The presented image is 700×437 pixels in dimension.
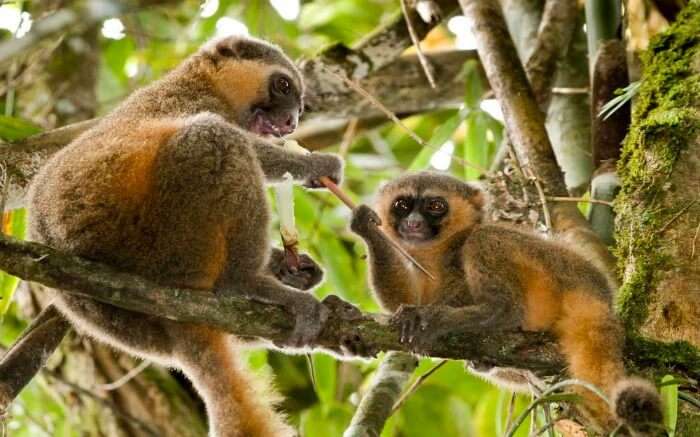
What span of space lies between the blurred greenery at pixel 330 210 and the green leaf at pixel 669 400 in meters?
1.59

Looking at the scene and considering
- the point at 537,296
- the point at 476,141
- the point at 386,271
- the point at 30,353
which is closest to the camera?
the point at 30,353

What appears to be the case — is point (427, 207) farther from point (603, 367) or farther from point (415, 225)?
point (603, 367)

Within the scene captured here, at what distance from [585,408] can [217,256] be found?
1.80 m

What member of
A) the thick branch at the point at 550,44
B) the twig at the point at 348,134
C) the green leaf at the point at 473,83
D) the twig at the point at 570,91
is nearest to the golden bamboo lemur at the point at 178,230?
the green leaf at the point at 473,83

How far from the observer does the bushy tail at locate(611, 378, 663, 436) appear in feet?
11.4

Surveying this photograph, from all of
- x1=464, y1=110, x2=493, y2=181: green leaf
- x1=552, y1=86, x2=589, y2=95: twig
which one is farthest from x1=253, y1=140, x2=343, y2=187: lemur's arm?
x1=552, y1=86, x2=589, y2=95: twig

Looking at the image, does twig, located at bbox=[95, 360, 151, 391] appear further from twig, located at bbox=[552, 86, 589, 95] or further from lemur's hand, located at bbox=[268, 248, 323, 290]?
twig, located at bbox=[552, 86, 589, 95]

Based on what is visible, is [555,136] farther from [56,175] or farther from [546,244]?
[56,175]

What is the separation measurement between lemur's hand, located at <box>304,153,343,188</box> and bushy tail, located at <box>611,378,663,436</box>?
2.17 m

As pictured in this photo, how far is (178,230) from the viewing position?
14.7 feet

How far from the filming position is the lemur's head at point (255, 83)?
19.4 ft

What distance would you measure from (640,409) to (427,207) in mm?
2518

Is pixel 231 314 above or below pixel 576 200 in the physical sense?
below

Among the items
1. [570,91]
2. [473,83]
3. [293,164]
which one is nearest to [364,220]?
[293,164]
